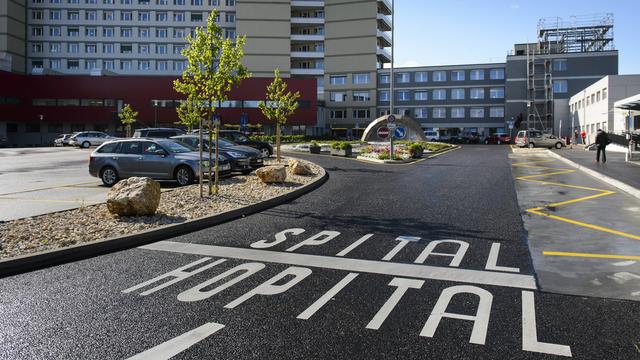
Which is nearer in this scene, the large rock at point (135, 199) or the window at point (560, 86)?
the large rock at point (135, 199)

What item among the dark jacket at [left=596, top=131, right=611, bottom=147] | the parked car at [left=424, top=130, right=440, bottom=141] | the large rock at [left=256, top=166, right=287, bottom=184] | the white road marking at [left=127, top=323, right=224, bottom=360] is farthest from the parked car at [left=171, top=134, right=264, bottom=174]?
the parked car at [left=424, top=130, right=440, bottom=141]

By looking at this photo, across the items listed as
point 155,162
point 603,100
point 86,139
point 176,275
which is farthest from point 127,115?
point 176,275

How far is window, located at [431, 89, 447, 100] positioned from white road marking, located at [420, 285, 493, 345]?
7698 cm

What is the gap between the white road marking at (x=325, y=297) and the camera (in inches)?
195

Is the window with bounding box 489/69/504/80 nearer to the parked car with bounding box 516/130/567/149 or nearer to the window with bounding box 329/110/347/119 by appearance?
the window with bounding box 329/110/347/119

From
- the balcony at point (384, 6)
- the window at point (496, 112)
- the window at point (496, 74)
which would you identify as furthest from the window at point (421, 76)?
the balcony at point (384, 6)

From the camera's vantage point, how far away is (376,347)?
13.8 feet

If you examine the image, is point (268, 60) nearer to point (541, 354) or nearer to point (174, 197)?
point (174, 197)

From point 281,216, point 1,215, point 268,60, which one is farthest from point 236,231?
point 268,60

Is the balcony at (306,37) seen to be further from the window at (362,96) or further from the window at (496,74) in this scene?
the window at (496,74)

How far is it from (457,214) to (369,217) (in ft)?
6.17

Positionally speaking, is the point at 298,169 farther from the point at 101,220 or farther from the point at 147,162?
the point at 101,220

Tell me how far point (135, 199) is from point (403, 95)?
75392 millimetres

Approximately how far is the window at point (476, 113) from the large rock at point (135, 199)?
240 feet
